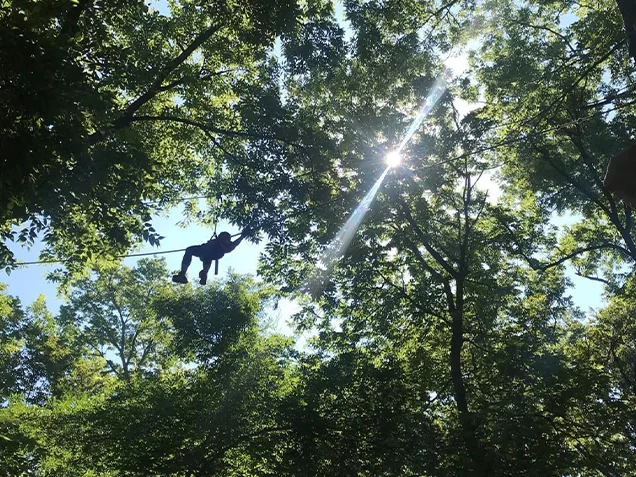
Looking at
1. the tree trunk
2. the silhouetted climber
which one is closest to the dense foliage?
Result: the tree trunk

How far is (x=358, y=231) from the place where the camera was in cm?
1047

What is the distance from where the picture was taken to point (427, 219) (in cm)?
1160

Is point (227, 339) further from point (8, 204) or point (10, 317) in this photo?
point (10, 317)

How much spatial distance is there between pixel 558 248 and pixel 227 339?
10.8 metres

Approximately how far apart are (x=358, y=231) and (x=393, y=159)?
6.51ft

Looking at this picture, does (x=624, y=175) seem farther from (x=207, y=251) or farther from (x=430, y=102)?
(x=430, y=102)

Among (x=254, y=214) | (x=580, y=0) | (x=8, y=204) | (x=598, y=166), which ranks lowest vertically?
(x=8, y=204)

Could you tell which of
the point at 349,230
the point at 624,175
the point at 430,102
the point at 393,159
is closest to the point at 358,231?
the point at 349,230

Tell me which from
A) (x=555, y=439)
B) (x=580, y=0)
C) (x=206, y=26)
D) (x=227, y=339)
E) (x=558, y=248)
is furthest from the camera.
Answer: (x=558, y=248)

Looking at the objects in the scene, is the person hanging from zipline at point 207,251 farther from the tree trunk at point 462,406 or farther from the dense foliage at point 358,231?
the tree trunk at point 462,406

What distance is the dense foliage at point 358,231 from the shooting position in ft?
24.1

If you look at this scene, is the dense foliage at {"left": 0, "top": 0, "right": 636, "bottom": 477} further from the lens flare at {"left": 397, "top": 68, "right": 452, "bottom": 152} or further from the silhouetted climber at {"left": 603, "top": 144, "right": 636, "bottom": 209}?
the silhouetted climber at {"left": 603, "top": 144, "right": 636, "bottom": 209}

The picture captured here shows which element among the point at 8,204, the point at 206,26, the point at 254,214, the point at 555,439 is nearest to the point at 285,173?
the point at 254,214

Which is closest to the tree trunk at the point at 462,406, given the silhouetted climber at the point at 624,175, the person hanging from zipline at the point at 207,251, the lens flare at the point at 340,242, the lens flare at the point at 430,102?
the lens flare at the point at 340,242
